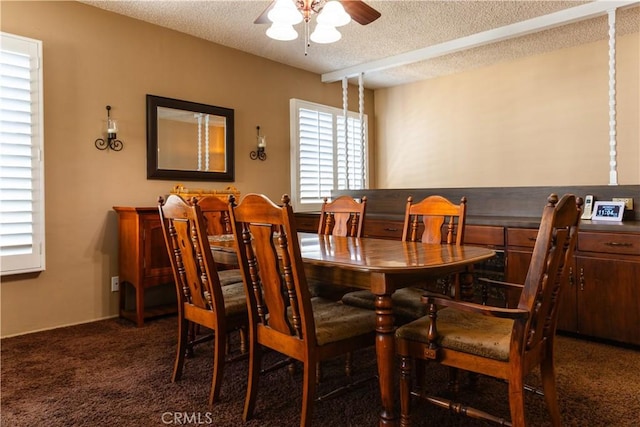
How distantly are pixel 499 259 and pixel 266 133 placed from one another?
2792 mm

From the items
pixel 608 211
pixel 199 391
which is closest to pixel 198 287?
pixel 199 391

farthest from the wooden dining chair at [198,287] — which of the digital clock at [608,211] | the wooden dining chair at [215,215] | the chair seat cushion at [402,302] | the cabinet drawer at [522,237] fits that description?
the digital clock at [608,211]

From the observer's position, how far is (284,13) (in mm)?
2404

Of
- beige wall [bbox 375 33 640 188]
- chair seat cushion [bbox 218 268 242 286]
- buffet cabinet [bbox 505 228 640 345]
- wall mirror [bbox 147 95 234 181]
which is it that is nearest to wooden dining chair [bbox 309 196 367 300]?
chair seat cushion [bbox 218 268 242 286]

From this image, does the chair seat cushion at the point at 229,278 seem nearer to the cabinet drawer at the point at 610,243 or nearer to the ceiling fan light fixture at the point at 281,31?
the ceiling fan light fixture at the point at 281,31

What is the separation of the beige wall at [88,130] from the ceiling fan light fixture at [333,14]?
201 centimetres

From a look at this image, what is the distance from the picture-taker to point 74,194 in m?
3.35

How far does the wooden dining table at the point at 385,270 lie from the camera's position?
1580 millimetres

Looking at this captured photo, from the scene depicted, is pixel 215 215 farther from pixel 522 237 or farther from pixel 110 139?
pixel 522 237

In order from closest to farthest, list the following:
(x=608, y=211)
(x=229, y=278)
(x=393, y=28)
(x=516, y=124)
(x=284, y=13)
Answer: (x=284, y=13)
(x=229, y=278)
(x=608, y=211)
(x=393, y=28)
(x=516, y=124)

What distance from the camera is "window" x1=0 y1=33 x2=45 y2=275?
2.94m

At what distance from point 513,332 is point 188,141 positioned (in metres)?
3.45

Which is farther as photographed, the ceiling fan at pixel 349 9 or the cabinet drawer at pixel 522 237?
the cabinet drawer at pixel 522 237

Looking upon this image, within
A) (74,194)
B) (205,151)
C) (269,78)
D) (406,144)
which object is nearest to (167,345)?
(74,194)
